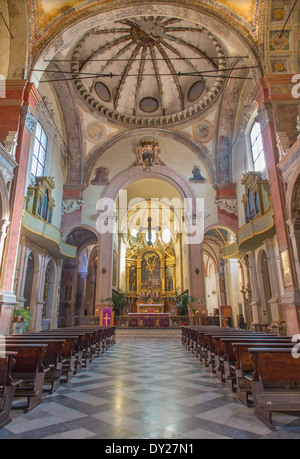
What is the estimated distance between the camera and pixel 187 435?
2.72m

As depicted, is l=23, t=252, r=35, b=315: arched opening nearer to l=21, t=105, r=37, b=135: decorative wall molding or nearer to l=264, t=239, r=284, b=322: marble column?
l=21, t=105, r=37, b=135: decorative wall molding

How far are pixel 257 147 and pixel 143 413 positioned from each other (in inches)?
579

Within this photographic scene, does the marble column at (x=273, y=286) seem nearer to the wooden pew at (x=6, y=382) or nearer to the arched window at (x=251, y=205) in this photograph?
the arched window at (x=251, y=205)

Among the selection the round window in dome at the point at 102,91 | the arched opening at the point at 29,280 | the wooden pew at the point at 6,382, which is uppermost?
the round window in dome at the point at 102,91

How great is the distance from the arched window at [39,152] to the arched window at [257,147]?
11506mm

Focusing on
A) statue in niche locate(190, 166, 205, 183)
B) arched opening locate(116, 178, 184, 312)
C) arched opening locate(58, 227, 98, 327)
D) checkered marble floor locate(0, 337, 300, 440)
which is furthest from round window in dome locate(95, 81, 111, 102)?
checkered marble floor locate(0, 337, 300, 440)

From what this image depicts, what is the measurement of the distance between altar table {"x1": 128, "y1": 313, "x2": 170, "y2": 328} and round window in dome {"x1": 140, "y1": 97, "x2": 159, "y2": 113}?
46.8ft

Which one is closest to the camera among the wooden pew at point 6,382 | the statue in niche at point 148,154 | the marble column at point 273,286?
the wooden pew at point 6,382

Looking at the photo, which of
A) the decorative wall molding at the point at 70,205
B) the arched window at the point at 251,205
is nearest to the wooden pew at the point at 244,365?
the arched window at the point at 251,205

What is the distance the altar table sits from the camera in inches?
664

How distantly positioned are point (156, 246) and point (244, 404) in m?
24.3

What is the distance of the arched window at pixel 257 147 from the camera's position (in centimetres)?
1474

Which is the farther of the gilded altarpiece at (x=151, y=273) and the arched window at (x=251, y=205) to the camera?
the gilded altarpiece at (x=151, y=273)
